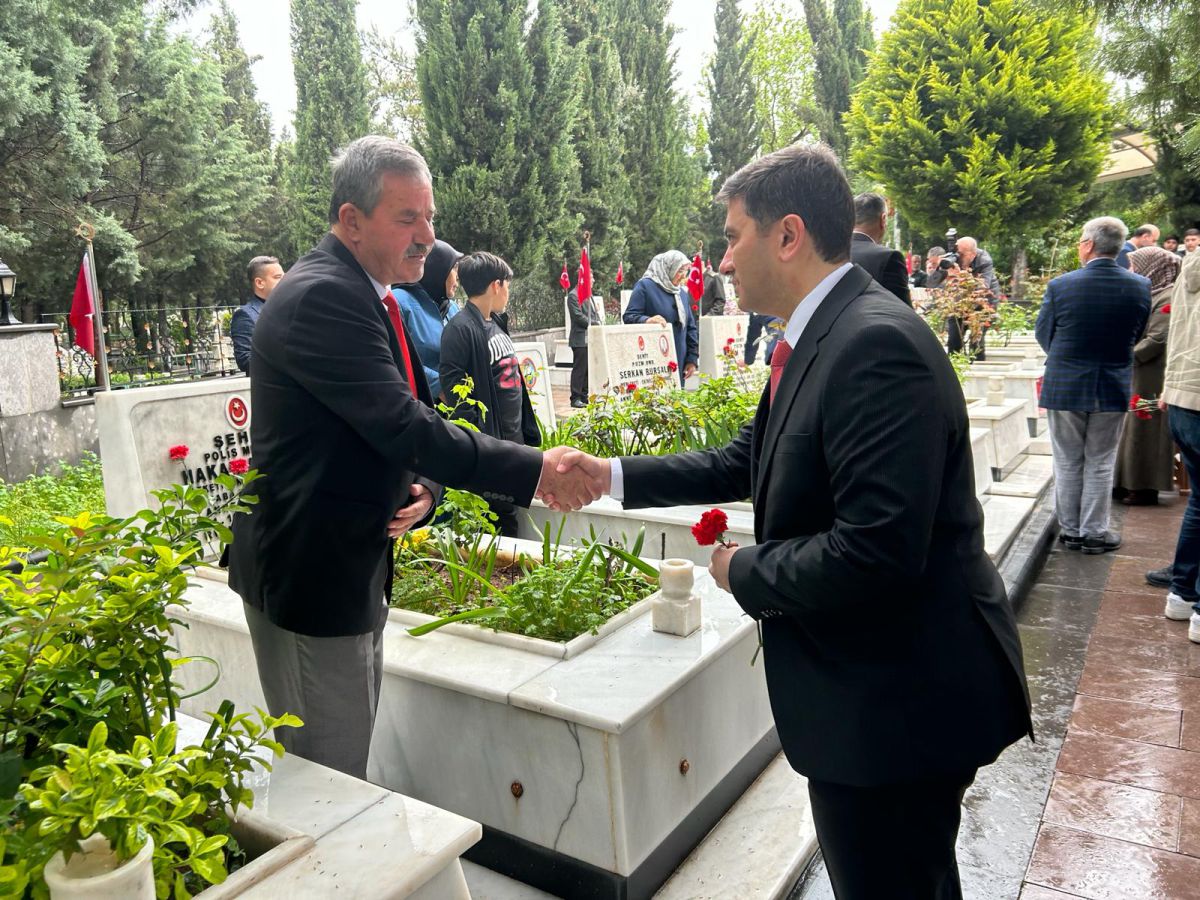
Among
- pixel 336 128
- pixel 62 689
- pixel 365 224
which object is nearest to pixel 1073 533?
pixel 365 224

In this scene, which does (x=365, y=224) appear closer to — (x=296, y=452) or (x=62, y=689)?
(x=296, y=452)

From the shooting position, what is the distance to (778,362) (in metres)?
1.94

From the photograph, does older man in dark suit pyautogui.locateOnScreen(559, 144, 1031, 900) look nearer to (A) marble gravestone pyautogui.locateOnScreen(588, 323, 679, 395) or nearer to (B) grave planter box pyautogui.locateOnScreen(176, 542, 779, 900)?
(B) grave planter box pyautogui.locateOnScreen(176, 542, 779, 900)

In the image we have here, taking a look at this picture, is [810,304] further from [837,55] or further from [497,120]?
[837,55]

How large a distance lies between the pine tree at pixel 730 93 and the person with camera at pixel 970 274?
23.2m

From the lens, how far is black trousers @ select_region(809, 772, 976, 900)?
5.64 feet

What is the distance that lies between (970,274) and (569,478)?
27.1 feet

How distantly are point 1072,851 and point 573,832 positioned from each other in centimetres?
167

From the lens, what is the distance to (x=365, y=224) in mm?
2240

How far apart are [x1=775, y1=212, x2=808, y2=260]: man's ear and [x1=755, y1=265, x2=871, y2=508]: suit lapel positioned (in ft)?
0.38

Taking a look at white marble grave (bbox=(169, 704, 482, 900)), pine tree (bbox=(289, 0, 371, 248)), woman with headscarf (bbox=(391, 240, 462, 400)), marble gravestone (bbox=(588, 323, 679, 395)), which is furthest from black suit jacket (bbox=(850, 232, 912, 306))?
pine tree (bbox=(289, 0, 371, 248))

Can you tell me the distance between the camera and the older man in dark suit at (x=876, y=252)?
4.30 m

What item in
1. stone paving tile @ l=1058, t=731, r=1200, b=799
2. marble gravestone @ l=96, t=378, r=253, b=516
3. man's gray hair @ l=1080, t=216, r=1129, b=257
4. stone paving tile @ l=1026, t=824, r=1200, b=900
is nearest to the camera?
stone paving tile @ l=1026, t=824, r=1200, b=900

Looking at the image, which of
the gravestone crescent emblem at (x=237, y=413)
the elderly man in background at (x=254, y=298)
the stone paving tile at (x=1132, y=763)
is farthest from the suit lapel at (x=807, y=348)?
the elderly man in background at (x=254, y=298)
